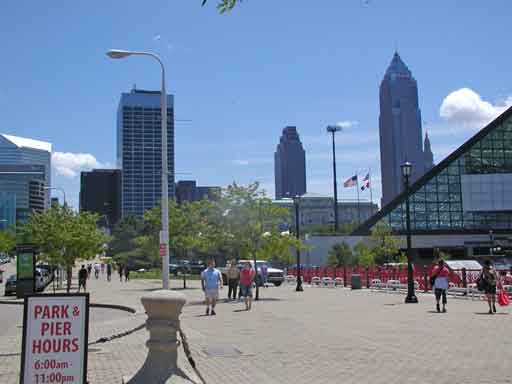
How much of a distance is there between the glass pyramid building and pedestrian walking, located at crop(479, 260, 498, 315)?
237ft

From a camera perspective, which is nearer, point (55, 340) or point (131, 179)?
point (55, 340)

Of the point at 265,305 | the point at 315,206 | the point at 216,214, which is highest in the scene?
the point at 315,206

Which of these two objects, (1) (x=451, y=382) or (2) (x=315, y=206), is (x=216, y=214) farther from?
(2) (x=315, y=206)

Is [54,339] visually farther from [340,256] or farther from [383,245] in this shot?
[383,245]

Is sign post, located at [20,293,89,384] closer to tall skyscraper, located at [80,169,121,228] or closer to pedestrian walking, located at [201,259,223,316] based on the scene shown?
pedestrian walking, located at [201,259,223,316]

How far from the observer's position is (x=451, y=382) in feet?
29.3

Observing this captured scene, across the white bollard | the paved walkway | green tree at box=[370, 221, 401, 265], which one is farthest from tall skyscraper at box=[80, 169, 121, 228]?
the white bollard

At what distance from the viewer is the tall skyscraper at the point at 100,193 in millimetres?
188125

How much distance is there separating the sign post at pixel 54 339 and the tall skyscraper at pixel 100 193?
182923mm

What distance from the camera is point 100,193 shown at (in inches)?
7608

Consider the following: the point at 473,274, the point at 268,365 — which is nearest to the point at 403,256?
the point at 473,274

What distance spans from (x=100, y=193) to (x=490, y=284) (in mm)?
181714

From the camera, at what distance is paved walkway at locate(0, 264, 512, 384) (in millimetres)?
9609

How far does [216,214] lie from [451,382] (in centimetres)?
2270
